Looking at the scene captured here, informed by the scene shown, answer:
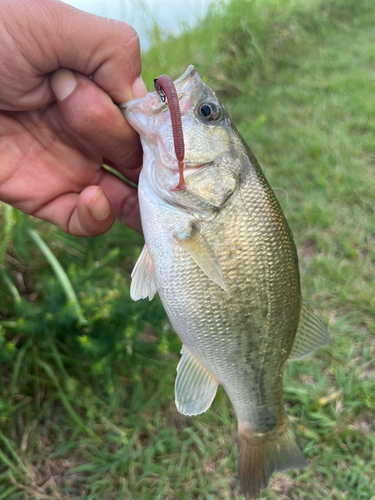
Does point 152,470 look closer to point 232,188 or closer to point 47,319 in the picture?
point 47,319

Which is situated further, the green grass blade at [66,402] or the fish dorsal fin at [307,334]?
the green grass blade at [66,402]

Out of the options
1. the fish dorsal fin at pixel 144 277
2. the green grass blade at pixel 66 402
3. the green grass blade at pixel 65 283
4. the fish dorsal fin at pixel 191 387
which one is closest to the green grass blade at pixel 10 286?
the green grass blade at pixel 65 283

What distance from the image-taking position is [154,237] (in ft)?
4.33

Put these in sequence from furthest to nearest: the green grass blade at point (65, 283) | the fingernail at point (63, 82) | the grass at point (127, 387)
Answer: the grass at point (127, 387)
the green grass blade at point (65, 283)
the fingernail at point (63, 82)

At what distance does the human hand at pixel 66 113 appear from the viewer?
1299 mm

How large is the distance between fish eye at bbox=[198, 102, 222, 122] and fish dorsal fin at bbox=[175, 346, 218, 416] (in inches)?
36.7

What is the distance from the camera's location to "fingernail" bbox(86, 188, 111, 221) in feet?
4.99

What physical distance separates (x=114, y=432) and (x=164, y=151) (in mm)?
1542

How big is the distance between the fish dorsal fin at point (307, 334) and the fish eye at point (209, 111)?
875 mm

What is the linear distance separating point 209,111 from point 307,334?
3.35ft

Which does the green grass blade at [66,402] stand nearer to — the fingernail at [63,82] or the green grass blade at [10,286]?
the green grass blade at [10,286]

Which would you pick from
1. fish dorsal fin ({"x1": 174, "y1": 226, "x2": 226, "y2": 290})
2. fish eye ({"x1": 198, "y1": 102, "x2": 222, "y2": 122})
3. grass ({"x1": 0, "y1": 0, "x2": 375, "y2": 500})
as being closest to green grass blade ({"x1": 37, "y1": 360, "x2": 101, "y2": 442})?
grass ({"x1": 0, "y1": 0, "x2": 375, "y2": 500})

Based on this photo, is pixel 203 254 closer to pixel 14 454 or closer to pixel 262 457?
pixel 262 457

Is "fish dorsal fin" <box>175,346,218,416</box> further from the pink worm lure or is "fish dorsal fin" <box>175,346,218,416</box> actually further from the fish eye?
the fish eye
